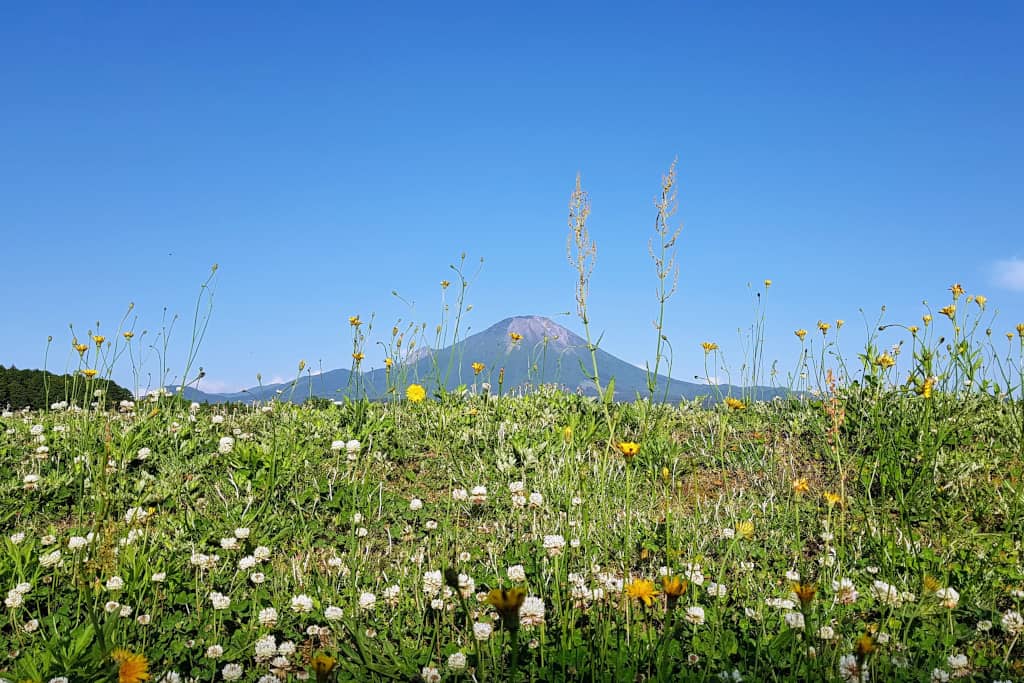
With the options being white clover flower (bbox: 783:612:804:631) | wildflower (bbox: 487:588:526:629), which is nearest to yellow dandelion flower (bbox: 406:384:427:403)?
white clover flower (bbox: 783:612:804:631)

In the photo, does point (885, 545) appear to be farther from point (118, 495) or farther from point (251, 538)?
point (118, 495)

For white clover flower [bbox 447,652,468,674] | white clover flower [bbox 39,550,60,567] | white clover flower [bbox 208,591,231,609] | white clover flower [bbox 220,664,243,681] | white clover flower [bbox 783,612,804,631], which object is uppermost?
white clover flower [bbox 39,550,60,567]

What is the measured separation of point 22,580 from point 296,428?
2181 millimetres

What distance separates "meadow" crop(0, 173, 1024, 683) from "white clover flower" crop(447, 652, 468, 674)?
1 centimetres

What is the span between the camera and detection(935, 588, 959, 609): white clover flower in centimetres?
284

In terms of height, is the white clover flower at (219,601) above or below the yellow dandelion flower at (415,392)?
below

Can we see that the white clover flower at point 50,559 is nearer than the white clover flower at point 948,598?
No

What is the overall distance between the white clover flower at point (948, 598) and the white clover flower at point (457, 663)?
1799mm

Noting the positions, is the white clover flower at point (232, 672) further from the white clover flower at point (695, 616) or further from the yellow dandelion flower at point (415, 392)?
the yellow dandelion flower at point (415, 392)

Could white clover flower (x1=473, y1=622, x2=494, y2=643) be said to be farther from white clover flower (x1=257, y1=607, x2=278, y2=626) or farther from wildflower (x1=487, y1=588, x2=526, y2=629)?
wildflower (x1=487, y1=588, x2=526, y2=629)

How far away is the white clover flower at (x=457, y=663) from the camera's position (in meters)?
2.39

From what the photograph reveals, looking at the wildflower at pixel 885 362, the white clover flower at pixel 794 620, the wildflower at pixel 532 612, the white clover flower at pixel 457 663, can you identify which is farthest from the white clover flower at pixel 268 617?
the wildflower at pixel 885 362

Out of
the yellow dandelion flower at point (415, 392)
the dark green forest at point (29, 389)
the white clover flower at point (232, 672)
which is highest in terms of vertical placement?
the dark green forest at point (29, 389)

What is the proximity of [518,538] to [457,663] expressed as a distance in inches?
47.6
